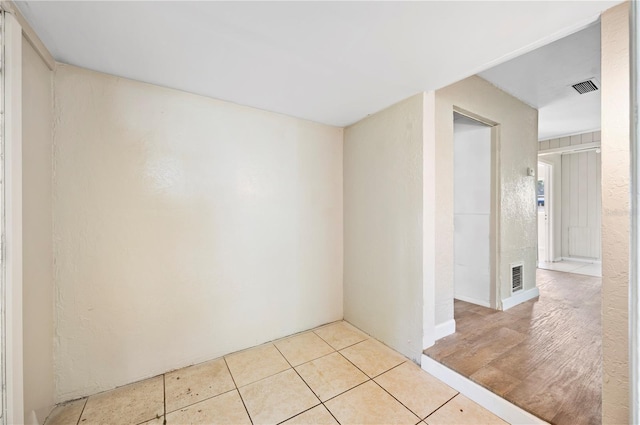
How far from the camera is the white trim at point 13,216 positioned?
111cm

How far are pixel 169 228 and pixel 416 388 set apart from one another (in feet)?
7.02

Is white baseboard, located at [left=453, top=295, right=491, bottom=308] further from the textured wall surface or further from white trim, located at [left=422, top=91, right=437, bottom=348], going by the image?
the textured wall surface

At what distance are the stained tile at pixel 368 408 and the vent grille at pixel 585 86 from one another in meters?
3.47

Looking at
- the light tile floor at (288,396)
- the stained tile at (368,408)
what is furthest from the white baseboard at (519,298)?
the stained tile at (368,408)

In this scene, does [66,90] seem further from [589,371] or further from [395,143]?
[589,371]

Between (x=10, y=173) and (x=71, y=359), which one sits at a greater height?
(x=10, y=173)

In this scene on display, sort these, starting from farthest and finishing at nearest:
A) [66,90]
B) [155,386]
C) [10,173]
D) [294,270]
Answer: [294,270] → [155,386] → [66,90] → [10,173]

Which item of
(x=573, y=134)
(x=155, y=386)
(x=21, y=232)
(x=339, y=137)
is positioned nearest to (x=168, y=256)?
(x=21, y=232)

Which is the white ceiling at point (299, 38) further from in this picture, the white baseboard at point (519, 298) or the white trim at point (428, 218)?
the white baseboard at point (519, 298)

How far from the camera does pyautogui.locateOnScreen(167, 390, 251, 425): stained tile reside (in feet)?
4.79

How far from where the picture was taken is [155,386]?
1.75 m

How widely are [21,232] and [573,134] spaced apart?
22.4ft

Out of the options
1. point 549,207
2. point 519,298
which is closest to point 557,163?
point 549,207

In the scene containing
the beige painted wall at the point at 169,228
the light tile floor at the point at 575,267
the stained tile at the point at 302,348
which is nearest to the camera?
the beige painted wall at the point at 169,228
